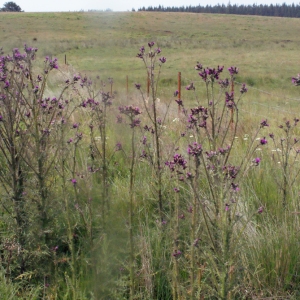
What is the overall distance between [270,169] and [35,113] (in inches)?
81.3

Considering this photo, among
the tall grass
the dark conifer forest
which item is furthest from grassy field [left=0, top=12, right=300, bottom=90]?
the dark conifer forest

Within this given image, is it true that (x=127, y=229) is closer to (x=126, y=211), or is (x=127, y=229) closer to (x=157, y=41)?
(x=126, y=211)

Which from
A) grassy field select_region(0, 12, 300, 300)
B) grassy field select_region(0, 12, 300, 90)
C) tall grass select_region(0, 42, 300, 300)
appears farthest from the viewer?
tall grass select_region(0, 42, 300, 300)

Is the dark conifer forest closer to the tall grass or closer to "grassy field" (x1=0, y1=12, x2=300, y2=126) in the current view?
"grassy field" (x1=0, y1=12, x2=300, y2=126)

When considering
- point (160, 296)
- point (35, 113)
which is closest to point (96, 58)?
point (35, 113)

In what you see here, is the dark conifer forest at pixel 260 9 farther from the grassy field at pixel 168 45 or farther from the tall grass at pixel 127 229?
the tall grass at pixel 127 229

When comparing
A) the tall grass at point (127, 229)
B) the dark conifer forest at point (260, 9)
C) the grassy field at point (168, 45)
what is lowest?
the tall grass at point (127, 229)

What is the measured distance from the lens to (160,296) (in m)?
2.34

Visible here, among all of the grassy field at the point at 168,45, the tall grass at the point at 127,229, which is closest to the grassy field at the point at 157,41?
the grassy field at the point at 168,45

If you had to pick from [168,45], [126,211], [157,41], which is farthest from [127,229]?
[168,45]

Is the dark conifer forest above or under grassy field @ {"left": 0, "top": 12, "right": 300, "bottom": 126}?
above

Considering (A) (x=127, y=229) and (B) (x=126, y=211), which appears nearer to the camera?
(A) (x=127, y=229)

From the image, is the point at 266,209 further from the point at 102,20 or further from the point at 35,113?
the point at 102,20

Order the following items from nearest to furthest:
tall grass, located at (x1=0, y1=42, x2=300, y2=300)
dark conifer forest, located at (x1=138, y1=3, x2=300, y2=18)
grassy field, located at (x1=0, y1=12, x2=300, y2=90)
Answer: grassy field, located at (x1=0, y1=12, x2=300, y2=90), tall grass, located at (x1=0, y1=42, x2=300, y2=300), dark conifer forest, located at (x1=138, y1=3, x2=300, y2=18)
